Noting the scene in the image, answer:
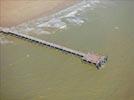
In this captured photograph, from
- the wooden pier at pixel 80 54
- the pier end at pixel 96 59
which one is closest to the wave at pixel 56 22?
the wooden pier at pixel 80 54

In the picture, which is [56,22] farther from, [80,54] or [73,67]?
[73,67]

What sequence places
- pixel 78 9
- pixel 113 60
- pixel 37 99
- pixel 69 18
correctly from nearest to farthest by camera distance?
pixel 37 99 → pixel 113 60 → pixel 69 18 → pixel 78 9

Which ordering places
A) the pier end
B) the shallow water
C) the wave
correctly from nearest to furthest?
1. the shallow water
2. the pier end
3. the wave

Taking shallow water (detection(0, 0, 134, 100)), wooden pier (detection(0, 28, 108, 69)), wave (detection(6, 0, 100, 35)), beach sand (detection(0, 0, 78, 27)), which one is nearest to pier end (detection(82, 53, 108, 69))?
wooden pier (detection(0, 28, 108, 69))

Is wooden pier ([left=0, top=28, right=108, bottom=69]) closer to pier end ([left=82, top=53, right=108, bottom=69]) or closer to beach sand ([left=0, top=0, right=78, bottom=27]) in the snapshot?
pier end ([left=82, top=53, right=108, bottom=69])

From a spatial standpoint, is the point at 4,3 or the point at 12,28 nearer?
the point at 12,28

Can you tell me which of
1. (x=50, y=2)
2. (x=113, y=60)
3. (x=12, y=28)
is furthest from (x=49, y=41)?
(x=50, y=2)

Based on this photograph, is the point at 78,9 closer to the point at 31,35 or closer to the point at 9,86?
→ the point at 31,35
